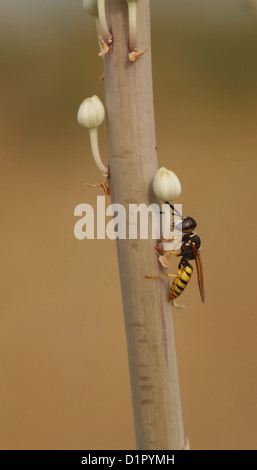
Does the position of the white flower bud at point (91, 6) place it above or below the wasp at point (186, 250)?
above

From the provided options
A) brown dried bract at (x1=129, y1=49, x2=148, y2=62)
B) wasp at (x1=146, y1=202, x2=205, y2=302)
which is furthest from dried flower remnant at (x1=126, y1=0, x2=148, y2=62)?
wasp at (x1=146, y1=202, x2=205, y2=302)

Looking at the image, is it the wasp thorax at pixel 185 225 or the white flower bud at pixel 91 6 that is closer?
the white flower bud at pixel 91 6

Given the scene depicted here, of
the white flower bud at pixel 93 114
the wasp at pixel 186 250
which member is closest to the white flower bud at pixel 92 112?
the white flower bud at pixel 93 114

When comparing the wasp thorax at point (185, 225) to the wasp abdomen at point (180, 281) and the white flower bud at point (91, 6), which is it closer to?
the wasp abdomen at point (180, 281)

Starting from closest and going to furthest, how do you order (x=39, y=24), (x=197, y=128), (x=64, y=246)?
(x=64, y=246)
(x=39, y=24)
(x=197, y=128)

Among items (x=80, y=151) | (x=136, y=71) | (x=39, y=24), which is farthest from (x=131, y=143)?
(x=39, y=24)

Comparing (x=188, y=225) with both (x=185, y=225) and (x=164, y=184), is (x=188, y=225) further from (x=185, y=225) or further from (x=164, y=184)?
(x=164, y=184)
